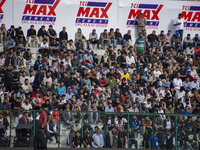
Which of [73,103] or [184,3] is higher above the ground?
[184,3]

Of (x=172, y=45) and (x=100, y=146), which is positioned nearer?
(x=100, y=146)

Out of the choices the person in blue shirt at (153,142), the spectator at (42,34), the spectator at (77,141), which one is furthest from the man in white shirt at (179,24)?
the spectator at (77,141)

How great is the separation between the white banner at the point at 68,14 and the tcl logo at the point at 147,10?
1.23 meters

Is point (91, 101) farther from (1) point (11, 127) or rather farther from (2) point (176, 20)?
(2) point (176, 20)

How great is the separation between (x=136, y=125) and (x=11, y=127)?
5064mm

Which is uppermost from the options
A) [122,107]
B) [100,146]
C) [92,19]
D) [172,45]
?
[92,19]

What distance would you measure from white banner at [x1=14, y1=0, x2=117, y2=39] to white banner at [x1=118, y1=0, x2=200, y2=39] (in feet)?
2.16

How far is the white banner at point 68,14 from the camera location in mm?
28609

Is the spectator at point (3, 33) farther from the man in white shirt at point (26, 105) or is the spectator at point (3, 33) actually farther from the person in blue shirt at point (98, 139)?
the person in blue shirt at point (98, 139)

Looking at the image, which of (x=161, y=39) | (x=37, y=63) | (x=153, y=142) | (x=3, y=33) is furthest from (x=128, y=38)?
(x=153, y=142)

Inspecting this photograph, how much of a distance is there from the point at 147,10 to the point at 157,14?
0.71 meters

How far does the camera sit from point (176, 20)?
1174 inches

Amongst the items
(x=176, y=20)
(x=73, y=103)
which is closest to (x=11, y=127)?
(x=73, y=103)

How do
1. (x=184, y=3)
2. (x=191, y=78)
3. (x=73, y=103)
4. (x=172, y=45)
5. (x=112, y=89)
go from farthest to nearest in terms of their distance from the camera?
1. (x=184, y=3)
2. (x=172, y=45)
3. (x=191, y=78)
4. (x=112, y=89)
5. (x=73, y=103)
